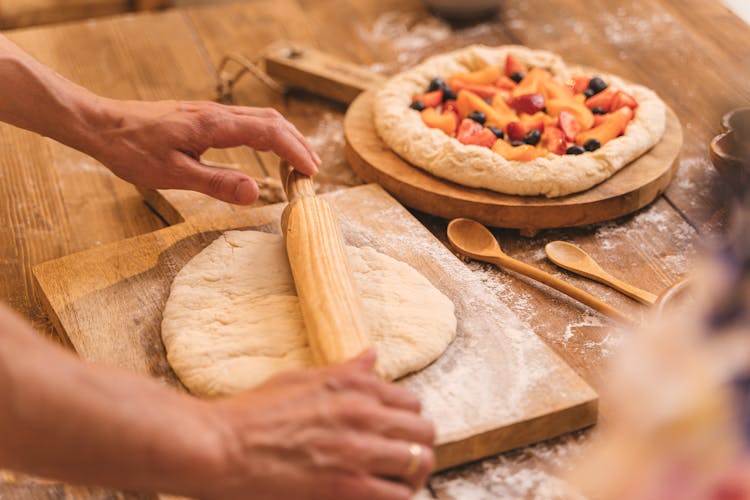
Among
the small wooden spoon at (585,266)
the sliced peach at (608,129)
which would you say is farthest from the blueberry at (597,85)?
the small wooden spoon at (585,266)

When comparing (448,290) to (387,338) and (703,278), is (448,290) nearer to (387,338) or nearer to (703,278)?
(387,338)

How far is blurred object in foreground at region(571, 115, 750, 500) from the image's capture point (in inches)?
22.6

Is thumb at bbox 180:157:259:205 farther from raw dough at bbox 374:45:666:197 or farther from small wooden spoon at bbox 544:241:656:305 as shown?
small wooden spoon at bbox 544:241:656:305

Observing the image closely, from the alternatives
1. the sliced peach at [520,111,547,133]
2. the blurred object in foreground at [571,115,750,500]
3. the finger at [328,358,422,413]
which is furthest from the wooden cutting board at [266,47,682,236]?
the blurred object in foreground at [571,115,750,500]

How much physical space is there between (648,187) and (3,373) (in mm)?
1380

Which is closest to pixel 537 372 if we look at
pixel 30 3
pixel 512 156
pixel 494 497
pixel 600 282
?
pixel 494 497

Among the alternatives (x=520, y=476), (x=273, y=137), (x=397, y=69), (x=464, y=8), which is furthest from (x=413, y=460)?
(x=464, y=8)

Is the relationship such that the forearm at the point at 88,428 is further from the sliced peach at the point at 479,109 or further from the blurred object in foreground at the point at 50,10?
the blurred object in foreground at the point at 50,10

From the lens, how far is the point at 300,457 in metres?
0.94

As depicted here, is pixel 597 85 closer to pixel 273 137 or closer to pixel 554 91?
pixel 554 91

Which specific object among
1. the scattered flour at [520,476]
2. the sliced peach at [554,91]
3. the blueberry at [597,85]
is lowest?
the scattered flour at [520,476]

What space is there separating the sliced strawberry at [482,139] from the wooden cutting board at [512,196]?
0.37ft

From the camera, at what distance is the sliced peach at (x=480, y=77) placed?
6.81ft

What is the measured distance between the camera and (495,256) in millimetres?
1632
